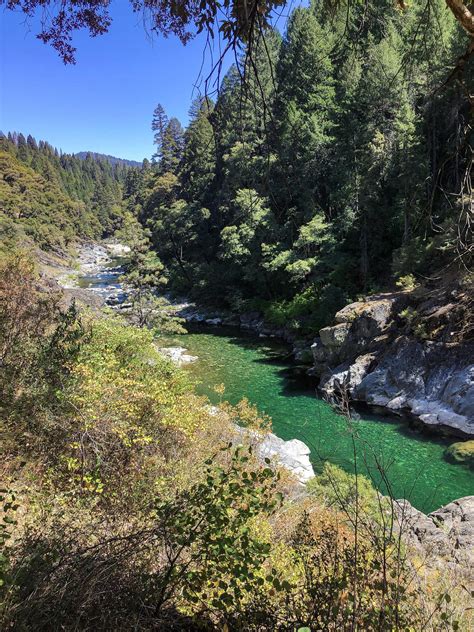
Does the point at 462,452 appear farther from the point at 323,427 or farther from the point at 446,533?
the point at 446,533

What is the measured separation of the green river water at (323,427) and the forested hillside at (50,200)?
13965 millimetres

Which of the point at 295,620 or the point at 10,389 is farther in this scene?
the point at 10,389

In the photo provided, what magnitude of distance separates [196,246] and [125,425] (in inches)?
1240

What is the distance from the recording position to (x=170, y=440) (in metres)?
6.30

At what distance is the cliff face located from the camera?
37.4 ft

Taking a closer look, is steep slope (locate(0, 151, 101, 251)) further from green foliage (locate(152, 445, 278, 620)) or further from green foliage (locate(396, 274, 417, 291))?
green foliage (locate(152, 445, 278, 620))

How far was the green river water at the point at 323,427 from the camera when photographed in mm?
8570

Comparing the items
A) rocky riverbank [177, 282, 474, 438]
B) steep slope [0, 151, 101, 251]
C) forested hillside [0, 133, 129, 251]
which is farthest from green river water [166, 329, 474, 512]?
steep slope [0, 151, 101, 251]

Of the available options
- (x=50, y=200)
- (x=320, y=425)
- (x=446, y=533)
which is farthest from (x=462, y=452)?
(x=50, y=200)

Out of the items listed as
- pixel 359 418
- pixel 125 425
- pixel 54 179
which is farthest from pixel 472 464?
pixel 54 179

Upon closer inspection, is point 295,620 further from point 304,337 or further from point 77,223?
point 77,223

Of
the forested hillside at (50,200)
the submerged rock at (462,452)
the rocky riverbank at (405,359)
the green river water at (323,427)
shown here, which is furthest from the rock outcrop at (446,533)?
the forested hillside at (50,200)

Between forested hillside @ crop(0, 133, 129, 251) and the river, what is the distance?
13.5 metres

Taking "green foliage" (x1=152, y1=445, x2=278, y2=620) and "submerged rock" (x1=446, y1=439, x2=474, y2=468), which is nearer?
"green foliage" (x1=152, y1=445, x2=278, y2=620)
